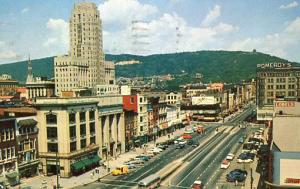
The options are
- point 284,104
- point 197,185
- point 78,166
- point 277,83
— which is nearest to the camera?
point 197,185

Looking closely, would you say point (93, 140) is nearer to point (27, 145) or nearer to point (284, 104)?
point (27, 145)

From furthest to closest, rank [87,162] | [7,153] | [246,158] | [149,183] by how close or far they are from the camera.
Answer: [246,158] < [87,162] < [7,153] < [149,183]

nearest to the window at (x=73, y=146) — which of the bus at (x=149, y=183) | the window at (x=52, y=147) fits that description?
the window at (x=52, y=147)

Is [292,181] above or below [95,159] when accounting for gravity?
above

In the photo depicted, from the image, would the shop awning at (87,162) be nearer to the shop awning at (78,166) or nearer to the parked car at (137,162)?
the shop awning at (78,166)

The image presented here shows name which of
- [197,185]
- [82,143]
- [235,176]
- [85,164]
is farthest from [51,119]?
[235,176]

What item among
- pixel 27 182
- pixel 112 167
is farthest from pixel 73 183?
pixel 112 167
